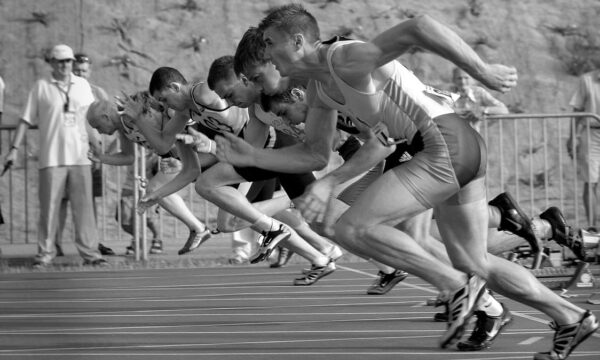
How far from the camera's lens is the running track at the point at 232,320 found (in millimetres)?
7578

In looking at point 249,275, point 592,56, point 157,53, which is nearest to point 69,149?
point 249,275

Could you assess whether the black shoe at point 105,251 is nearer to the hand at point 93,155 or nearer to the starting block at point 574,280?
the hand at point 93,155

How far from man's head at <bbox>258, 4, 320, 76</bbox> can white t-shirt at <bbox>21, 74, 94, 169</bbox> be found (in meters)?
7.77

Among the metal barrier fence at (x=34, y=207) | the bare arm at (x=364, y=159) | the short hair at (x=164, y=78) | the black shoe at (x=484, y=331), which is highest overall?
the bare arm at (x=364, y=159)

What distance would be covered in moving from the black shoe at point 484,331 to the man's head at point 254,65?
1.99 metres

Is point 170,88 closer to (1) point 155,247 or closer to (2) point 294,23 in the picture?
(2) point 294,23

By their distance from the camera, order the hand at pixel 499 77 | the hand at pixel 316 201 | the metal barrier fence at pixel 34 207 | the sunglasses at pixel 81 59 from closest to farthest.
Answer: the hand at pixel 499 77 → the hand at pixel 316 201 → the sunglasses at pixel 81 59 → the metal barrier fence at pixel 34 207

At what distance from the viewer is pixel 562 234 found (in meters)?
10.5

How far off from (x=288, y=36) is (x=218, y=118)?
15.2 feet

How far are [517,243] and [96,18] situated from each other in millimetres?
15218

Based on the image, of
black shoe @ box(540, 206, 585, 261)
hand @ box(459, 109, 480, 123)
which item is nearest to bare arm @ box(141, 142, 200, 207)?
black shoe @ box(540, 206, 585, 261)

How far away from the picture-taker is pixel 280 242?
11586mm

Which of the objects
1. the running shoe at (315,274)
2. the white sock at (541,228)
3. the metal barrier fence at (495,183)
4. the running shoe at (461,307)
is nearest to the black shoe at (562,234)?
the white sock at (541,228)

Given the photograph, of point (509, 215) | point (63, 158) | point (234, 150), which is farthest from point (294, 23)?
point (63, 158)
